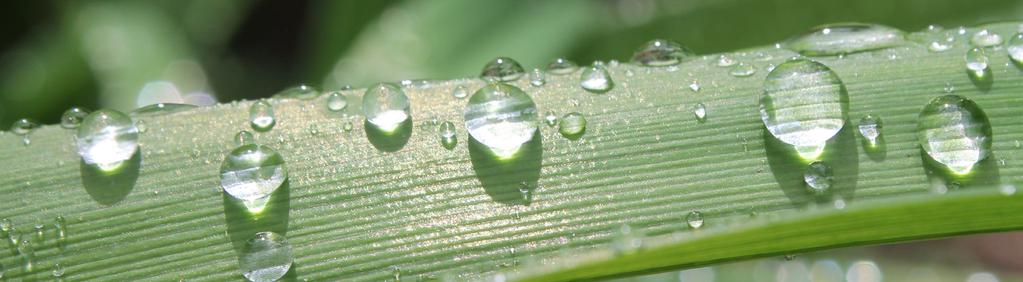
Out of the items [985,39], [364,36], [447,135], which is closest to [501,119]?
[447,135]

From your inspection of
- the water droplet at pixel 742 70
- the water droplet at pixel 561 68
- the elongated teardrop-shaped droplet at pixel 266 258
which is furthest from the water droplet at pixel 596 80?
the elongated teardrop-shaped droplet at pixel 266 258

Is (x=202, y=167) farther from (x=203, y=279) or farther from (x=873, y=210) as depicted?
(x=873, y=210)

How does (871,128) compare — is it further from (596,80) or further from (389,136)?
(389,136)

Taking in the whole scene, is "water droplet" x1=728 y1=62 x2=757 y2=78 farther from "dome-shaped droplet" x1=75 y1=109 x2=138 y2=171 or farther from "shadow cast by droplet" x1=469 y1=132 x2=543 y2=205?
"dome-shaped droplet" x1=75 y1=109 x2=138 y2=171

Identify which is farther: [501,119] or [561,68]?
[561,68]

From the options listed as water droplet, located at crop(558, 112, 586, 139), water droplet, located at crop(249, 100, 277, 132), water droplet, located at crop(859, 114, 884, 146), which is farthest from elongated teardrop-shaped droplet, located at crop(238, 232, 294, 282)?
water droplet, located at crop(859, 114, 884, 146)

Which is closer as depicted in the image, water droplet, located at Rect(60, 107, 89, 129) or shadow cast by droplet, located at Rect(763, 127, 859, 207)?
shadow cast by droplet, located at Rect(763, 127, 859, 207)
